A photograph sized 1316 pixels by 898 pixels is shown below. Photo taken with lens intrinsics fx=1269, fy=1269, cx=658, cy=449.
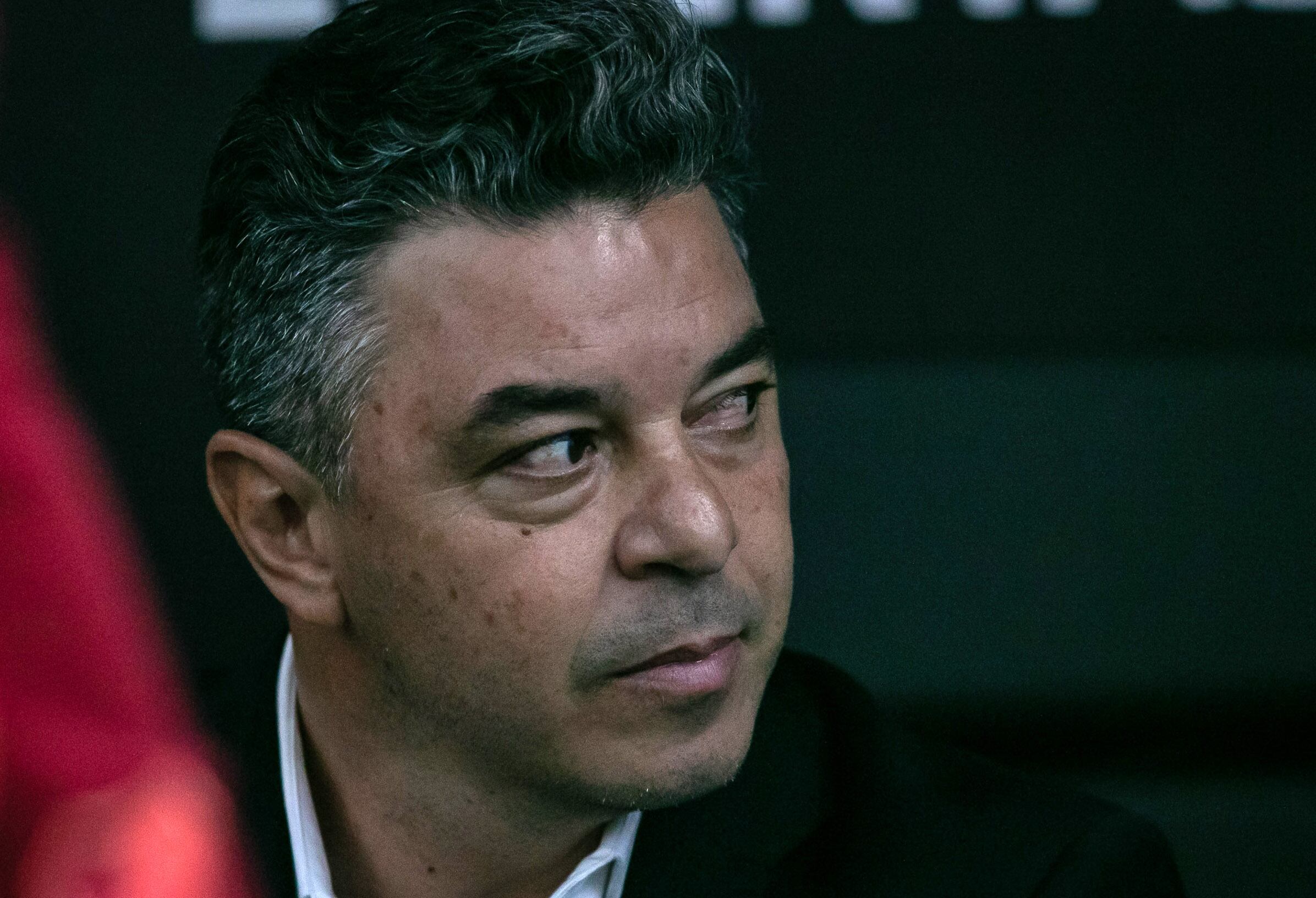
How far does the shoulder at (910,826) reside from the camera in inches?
45.3

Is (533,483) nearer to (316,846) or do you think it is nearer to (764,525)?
(764,525)

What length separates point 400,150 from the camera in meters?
1.03

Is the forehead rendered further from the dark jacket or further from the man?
the dark jacket

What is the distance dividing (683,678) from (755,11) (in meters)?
0.87

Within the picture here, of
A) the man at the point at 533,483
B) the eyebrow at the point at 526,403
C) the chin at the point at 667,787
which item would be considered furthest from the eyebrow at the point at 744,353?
the chin at the point at 667,787

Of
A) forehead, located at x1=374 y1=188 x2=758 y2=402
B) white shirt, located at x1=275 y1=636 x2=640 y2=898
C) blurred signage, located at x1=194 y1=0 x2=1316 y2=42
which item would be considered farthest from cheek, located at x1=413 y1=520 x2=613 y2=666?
blurred signage, located at x1=194 y1=0 x2=1316 y2=42

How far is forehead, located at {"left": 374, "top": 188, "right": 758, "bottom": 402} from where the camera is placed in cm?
98

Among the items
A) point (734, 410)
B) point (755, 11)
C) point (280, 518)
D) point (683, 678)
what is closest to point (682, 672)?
point (683, 678)

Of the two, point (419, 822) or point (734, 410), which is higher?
point (734, 410)

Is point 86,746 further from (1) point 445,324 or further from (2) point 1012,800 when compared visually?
(2) point 1012,800

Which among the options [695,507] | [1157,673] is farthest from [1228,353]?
[695,507]

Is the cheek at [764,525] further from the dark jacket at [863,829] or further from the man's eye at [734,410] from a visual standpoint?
the dark jacket at [863,829]

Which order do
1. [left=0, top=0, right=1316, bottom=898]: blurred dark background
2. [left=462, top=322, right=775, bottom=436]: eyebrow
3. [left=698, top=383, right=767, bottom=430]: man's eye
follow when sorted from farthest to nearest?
[left=0, top=0, right=1316, bottom=898]: blurred dark background → [left=698, top=383, right=767, bottom=430]: man's eye → [left=462, top=322, right=775, bottom=436]: eyebrow

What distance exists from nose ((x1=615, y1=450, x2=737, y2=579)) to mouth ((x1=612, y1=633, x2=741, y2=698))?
7cm
